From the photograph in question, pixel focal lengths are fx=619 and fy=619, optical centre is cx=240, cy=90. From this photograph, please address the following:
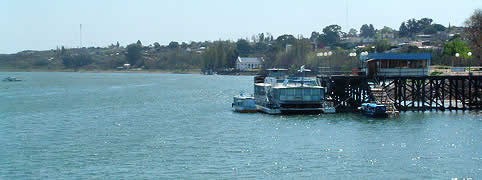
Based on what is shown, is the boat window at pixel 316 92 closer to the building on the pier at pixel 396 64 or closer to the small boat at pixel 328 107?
the small boat at pixel 328 107

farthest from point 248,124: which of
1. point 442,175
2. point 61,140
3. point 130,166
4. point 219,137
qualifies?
point 442,175

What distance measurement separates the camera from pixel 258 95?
318 ft

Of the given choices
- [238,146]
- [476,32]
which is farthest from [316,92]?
[476,32]

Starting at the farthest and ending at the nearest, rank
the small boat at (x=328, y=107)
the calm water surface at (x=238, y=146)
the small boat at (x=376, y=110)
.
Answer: the small boat at (x=328, y=107)
the small boat at (x=376, y=110)
the calm water surface at (x=238, y=146)

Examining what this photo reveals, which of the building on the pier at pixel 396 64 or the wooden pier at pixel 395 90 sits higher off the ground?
the building on the pier at pixel 396 64

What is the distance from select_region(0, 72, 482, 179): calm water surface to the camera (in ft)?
157

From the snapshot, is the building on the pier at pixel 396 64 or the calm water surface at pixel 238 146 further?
the building on the pier at pixel 396 64

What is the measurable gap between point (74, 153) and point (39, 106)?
5529cm

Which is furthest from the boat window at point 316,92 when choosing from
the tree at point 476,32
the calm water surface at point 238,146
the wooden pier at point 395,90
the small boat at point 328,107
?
the tree at point 476,32

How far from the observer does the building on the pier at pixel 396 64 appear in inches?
3374

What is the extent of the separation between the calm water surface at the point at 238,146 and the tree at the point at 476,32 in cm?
5094

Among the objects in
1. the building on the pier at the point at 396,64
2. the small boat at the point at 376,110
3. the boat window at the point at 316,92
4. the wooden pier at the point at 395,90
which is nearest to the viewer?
the small boat at the point at 376,110

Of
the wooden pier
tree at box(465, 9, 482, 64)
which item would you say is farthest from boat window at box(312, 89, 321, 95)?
tree at box(465, 9, 482, 64)

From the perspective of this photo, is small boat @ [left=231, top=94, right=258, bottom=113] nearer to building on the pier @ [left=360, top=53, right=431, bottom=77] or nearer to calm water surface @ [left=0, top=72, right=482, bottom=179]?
calm water surface @ [left=0, top=72, right=482, bottom=179]
